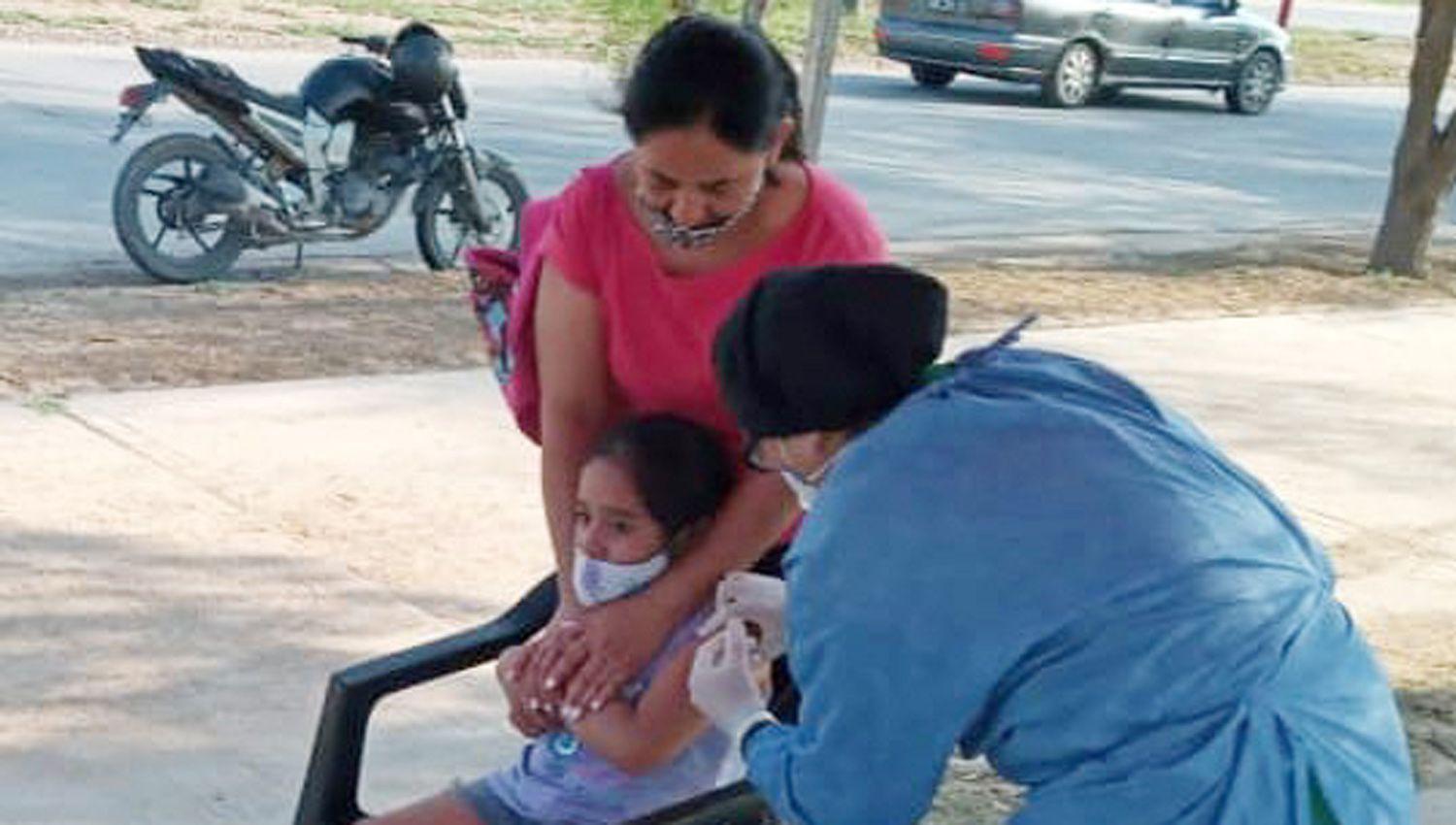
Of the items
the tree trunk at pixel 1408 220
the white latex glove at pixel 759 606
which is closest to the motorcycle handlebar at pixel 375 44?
the tree trunk at pixel 1408 220

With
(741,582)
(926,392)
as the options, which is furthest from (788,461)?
(741,582)

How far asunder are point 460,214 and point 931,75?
38.1ft

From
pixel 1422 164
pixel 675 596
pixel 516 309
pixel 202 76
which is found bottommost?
pixel 1422 164

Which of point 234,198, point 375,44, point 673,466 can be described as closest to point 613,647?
point 673,466

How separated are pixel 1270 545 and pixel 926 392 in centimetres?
38

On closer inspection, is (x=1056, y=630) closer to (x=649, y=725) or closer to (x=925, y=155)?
(x=649, y=725)

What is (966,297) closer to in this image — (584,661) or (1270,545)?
(584,661)

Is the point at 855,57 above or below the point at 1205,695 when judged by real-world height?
below

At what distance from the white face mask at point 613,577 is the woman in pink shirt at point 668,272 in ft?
0.06

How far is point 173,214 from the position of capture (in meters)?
9.23

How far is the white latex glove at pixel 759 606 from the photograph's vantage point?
310 centimetres

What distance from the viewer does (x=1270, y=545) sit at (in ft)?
8.29

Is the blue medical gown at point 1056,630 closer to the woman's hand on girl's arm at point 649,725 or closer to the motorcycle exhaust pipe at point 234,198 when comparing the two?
the woman's hand on girl's arm at point 649,725

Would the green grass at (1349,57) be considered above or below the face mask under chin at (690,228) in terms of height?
below
